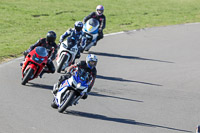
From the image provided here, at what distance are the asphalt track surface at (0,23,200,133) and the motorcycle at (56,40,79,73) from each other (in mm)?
479

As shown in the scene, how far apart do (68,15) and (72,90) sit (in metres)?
16.4

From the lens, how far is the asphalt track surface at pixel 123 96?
1112 cm

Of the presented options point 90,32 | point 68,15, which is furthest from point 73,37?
point 68,15

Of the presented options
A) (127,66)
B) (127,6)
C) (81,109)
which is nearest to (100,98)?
(81,109)

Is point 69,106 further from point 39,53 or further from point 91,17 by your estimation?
point 91,17

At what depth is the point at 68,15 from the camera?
2753 centimetres

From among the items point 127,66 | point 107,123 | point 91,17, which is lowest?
point 107,123

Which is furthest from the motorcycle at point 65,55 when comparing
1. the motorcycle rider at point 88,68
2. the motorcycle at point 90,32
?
the motorcycle rider at point 88,68

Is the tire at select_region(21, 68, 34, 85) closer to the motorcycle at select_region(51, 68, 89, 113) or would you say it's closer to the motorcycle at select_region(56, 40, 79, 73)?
the motorcycle at select_region(51, 68, 89, 113)

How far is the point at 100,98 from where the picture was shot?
13.5 metres

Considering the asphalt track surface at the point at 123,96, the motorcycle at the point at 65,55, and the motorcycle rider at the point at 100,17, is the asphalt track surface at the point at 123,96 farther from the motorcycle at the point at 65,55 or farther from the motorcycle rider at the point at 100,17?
the motorcycle rider at the point at 100,17

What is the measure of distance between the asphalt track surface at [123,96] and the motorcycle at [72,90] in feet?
0.97

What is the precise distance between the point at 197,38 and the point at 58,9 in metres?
9.02

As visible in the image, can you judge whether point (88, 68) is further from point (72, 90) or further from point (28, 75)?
point (28, 75)
